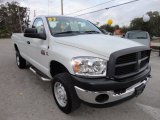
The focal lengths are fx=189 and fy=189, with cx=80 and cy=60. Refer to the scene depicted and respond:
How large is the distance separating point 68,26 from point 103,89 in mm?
2045

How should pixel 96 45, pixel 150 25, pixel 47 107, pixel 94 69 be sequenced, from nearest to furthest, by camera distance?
1. pixel 94 69
2. pixel 96 45
3. pixel 47 107
4. pixel 150 25

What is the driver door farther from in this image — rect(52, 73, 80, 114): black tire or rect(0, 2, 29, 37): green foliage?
rect(0, 2, 29, 37): green foliage

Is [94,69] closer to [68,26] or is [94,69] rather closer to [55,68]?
[55,68]

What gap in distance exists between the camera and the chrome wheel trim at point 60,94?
11.4 ft

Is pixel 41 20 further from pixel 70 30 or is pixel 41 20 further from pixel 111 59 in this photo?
pixel 111 59

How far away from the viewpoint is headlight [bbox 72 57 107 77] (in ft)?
9.53

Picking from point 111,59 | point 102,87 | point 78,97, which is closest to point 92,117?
point 78,97

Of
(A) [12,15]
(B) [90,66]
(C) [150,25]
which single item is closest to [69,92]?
(B) [90,66]

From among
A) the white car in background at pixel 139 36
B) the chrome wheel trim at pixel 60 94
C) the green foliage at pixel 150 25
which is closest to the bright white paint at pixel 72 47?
the chrome wheel trim at pixel 60 94

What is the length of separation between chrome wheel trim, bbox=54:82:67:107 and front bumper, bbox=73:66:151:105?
52 centimetres

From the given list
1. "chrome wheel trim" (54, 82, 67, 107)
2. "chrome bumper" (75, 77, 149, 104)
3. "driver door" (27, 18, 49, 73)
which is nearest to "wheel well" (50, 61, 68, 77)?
"driver door" (27, 18, 49, 73)

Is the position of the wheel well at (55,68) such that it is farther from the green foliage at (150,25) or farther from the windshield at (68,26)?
the green foliage at (150,25)

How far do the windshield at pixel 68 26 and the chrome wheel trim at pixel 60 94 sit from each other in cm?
109

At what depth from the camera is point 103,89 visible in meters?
2.81
